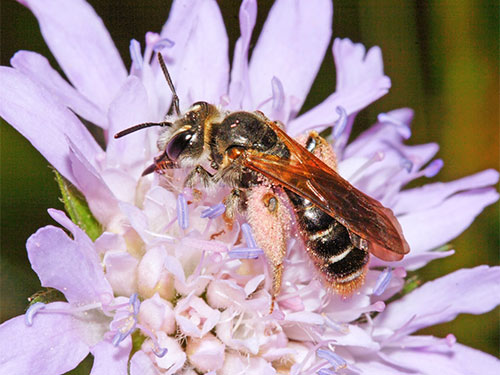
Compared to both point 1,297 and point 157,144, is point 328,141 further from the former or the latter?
point 1,297

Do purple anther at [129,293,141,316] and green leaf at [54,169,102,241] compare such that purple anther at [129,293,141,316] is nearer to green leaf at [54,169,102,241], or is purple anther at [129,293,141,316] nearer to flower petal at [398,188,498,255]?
green leaf at [54,169,102,241]

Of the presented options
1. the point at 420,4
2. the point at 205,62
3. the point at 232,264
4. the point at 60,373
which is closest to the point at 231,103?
the point at 205,62

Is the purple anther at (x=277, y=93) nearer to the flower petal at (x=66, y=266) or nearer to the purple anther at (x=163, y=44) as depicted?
the purple anther at (x=163, y=44)

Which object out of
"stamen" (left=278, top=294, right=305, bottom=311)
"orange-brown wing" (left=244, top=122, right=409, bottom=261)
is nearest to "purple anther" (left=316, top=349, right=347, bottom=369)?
"stamen" (left=278, top=294, right=305, bottom=311)

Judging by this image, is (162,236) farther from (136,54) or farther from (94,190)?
(136,54)

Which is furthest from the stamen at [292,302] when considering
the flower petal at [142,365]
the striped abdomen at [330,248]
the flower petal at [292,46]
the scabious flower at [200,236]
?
the flower petal at [292,46]
